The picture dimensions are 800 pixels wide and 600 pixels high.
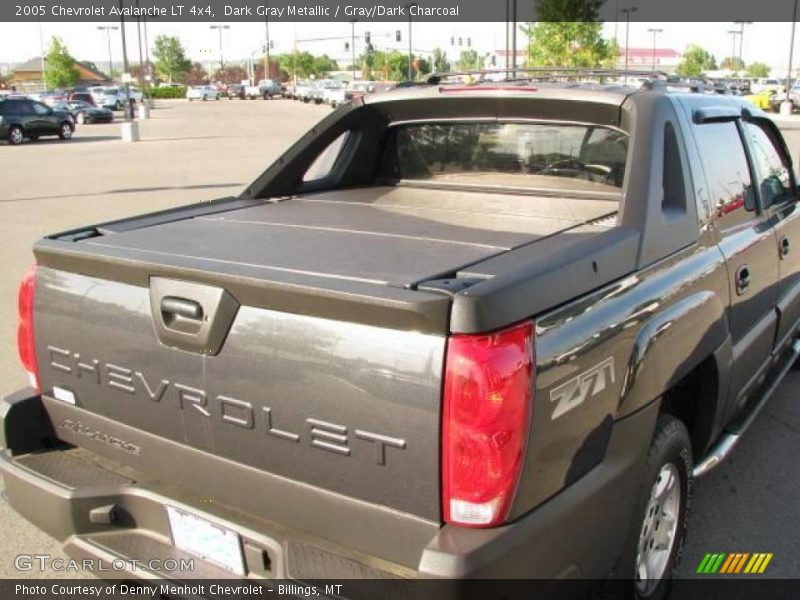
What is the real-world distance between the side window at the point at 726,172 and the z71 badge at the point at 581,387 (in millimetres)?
1329

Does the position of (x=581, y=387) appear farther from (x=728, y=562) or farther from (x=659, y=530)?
(x=728, y=562)

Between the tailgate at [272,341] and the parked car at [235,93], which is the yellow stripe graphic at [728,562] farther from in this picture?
the parked car at [235,93]

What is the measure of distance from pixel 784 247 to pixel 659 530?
6.27ft

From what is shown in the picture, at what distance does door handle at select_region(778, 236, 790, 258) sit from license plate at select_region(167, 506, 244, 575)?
3060 millimetres

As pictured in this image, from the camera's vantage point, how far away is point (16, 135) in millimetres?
28750

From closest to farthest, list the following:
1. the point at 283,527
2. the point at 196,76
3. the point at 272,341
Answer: the point at 272,341 < the point at 283,527 < the point at 196,76

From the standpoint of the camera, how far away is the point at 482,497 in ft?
6.61

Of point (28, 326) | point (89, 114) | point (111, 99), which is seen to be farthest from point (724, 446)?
point (111, 99)

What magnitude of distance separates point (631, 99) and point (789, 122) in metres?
36.1

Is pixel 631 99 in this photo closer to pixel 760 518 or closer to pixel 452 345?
pixel 452 345

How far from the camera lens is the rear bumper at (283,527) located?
2020mm

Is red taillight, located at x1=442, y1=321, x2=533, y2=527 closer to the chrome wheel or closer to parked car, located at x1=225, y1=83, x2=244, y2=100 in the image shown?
the chrome wheel

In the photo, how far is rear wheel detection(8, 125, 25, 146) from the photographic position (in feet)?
93.3

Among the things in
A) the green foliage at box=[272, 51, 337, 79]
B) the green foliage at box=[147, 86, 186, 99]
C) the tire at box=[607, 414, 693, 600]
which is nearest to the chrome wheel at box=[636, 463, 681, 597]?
the tire at box=[607, 414, 693, 600]
